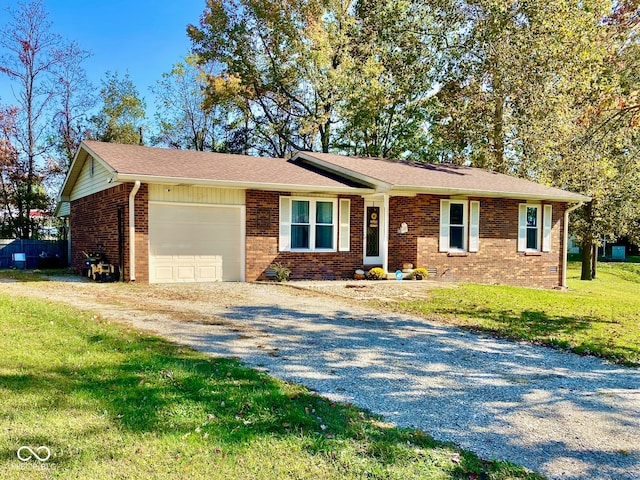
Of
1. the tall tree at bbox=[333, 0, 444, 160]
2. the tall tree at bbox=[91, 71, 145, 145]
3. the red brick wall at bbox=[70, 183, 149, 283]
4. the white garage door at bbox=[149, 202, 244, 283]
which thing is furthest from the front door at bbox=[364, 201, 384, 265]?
the tall tree at bbox=[91, 71, 145, 145]

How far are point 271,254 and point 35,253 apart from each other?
11033 millimetres

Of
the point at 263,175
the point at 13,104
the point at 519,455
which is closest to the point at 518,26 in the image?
the point at 263,175

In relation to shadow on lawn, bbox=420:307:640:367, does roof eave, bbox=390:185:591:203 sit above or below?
above

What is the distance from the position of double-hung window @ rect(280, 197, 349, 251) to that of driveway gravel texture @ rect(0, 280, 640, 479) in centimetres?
430

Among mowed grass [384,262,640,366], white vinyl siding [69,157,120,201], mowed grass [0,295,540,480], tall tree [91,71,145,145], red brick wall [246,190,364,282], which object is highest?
tall tree [91,71,145,145]

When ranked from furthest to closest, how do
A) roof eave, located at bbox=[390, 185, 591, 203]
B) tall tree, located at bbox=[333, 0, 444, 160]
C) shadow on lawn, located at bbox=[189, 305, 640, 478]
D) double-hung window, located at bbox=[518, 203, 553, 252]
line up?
1. tall tree, located at bbox=[333, 0, 444, 160]
2. double-hung window, located at bbox=[518, 203, 553, 252]
3. roof eave, located at bbox=[390, 185, 591, 203]
4. shadow on lawn, located at bbox=[189, 305, 640, 478]

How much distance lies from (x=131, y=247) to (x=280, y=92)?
1610 centimetres

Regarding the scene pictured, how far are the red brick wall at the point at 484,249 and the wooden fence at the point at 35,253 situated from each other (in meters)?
13.1

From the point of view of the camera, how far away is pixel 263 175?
14.0 metres

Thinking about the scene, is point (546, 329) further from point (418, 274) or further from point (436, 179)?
point (436, 179)

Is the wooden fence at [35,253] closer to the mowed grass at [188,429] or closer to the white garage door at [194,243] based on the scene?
the white garage door at [194,243]

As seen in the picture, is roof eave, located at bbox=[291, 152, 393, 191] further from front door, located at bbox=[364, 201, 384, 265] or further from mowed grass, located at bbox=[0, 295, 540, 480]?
mowed grass, located at bbox=[0, 295, 540, 480]

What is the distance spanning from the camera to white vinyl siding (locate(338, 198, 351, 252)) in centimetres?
1449

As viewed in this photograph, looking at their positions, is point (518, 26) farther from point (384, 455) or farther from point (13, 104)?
point (13, 104)
